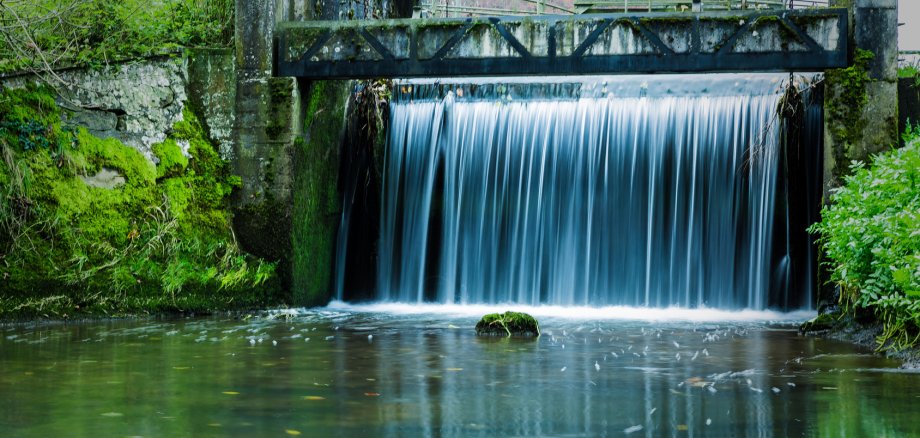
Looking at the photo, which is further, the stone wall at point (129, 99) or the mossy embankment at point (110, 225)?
the stone wall at point (129, 99)

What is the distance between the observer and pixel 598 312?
44.4ft

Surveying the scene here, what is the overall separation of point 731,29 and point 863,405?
649 cm

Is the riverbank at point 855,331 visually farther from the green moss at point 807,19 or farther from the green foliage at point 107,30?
the green foliage at point 107,30

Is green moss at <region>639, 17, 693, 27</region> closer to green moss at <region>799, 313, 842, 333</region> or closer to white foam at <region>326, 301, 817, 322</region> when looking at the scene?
white foam at <region>326, 301, 817, 322</region>

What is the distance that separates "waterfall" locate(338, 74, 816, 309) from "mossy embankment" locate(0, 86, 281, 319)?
116 inches

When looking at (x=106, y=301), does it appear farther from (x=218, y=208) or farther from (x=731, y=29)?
(x=731, y=29)

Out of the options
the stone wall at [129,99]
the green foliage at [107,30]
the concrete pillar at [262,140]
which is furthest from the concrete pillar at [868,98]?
the stone wall at [129,99]

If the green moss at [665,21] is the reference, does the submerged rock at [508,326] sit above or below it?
below

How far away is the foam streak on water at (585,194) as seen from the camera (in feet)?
45.8

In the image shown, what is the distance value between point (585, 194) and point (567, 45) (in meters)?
2.68

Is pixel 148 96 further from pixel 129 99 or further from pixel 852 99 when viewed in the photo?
pixel 852 99

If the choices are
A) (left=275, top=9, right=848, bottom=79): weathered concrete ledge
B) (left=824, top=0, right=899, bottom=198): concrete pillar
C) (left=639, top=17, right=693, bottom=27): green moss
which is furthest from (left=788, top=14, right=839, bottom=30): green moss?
(left=639, top=17, right=693, bottom=27): green moss

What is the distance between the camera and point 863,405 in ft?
21.7

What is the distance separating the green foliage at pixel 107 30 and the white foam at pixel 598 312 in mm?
3889
